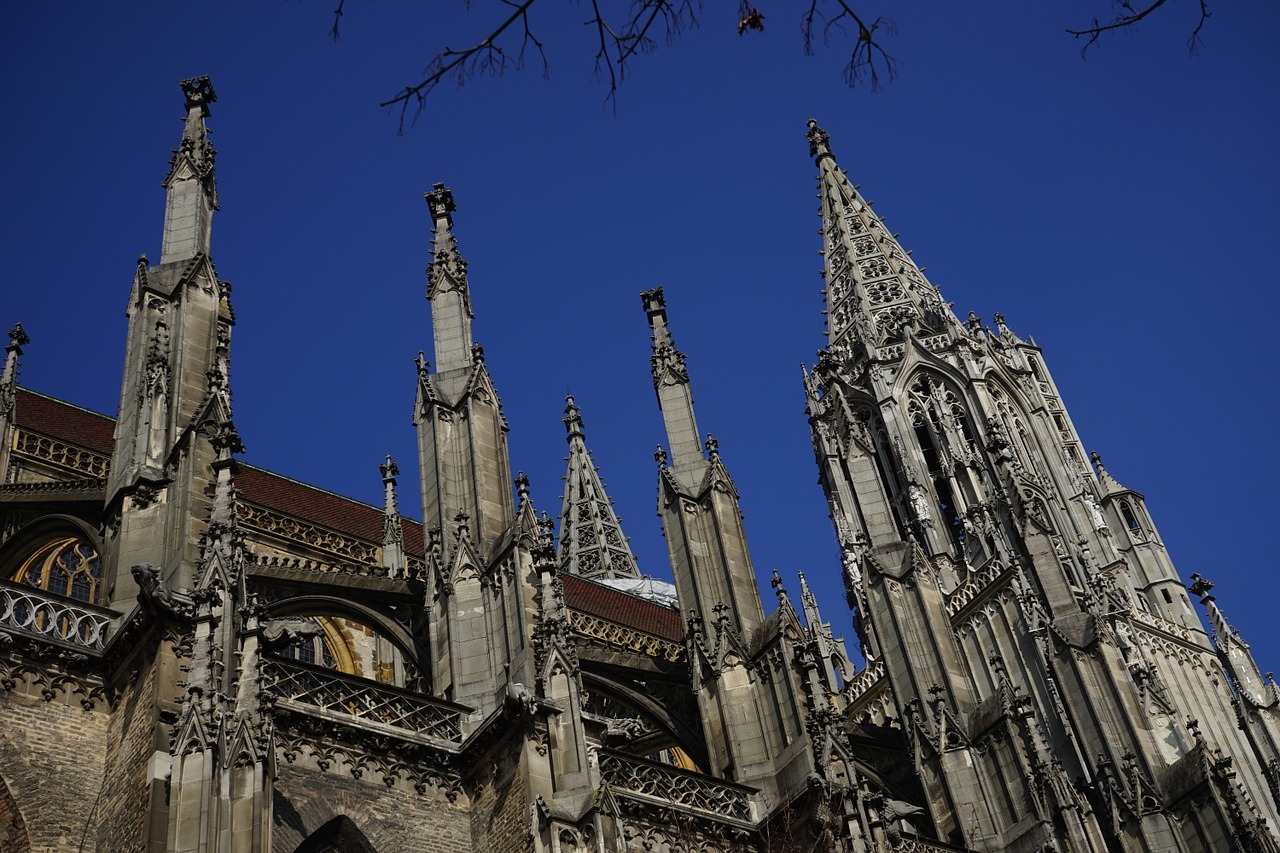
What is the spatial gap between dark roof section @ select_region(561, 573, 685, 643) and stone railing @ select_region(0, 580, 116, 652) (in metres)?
15.4

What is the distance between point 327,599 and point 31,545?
367 cm

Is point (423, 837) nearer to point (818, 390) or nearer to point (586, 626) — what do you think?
point (586, 626)

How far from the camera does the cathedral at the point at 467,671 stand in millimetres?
12898

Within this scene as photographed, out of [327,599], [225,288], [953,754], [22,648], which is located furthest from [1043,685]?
[22,648]

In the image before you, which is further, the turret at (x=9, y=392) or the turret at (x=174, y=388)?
the turret at (x=9, y=392)

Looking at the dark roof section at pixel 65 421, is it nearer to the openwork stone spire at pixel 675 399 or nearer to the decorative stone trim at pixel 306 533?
the decorative stone trim at pixel 306 533

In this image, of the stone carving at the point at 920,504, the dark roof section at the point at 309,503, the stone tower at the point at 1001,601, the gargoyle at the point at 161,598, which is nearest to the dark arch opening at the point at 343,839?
the gargoyle at the point at 161,598

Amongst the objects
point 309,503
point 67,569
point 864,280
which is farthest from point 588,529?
point 67,569

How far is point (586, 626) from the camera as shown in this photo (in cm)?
2519

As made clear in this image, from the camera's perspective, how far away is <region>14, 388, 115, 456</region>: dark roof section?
24.9 metres

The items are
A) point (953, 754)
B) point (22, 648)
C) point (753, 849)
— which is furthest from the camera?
point (953, 754)

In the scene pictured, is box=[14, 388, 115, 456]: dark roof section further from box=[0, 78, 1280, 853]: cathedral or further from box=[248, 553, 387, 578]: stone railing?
box=[248, 553, 387, 578]: stone railing

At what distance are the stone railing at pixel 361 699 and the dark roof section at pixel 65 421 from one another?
10.6 metres

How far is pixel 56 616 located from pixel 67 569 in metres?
6.98
